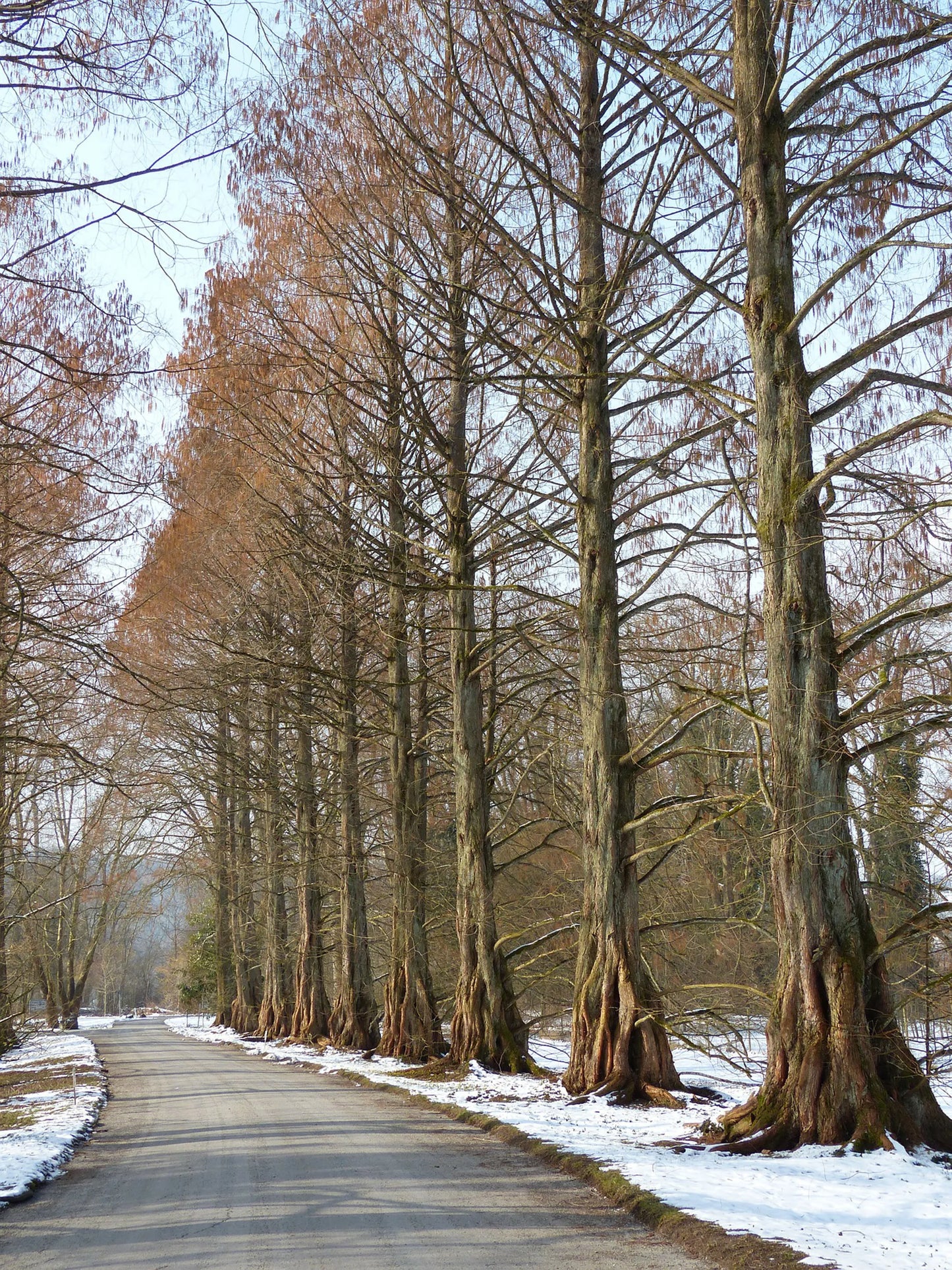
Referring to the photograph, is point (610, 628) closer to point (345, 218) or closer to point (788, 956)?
point (788, 956)

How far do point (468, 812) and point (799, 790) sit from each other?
22.4 feet

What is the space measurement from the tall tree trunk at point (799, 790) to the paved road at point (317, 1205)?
159cm

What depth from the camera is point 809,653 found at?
710 centimetres

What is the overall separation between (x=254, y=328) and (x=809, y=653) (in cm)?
916

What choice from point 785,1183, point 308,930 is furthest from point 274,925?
point 785,1183

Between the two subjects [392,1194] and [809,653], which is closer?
[392,1194]

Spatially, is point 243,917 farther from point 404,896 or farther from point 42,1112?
point 42,1112

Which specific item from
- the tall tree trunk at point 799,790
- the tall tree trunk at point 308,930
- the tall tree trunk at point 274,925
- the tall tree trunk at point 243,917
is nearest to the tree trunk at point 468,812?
the tall tree trunk at point 799,790

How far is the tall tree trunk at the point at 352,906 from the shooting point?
60.2ft

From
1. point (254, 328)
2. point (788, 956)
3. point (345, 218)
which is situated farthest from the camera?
point (254, 328)

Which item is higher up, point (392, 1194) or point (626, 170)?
point (626, 170)

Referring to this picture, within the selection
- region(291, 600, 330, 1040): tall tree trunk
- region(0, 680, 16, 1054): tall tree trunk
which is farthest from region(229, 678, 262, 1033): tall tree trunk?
region(0, 680, 16, 1054): tall tree trunk

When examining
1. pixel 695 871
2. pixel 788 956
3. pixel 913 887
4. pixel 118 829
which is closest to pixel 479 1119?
pixel 788 956

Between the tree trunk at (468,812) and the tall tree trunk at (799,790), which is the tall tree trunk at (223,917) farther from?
the tall tree trunk at (799,790)
